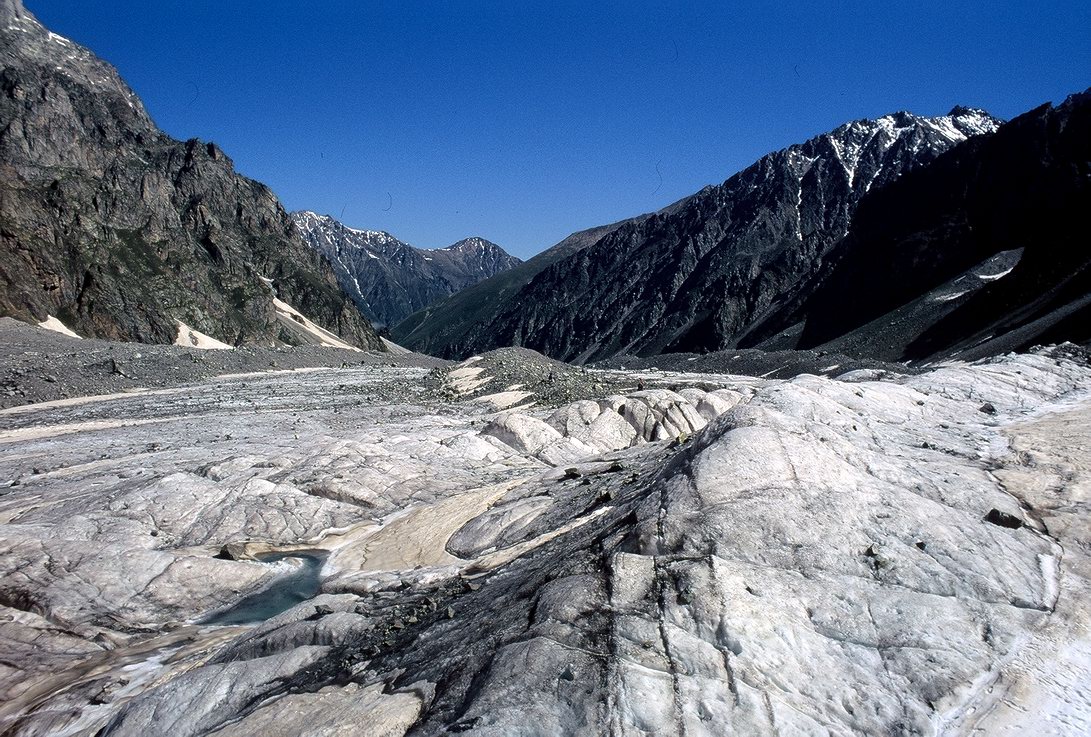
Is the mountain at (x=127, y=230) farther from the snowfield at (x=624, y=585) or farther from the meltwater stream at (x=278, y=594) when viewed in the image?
the meltwater stream at (x=278, y=594)

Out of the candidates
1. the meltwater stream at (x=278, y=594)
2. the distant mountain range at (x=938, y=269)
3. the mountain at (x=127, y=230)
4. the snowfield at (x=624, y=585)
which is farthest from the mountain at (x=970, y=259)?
the mountain at (x=127, y=230)

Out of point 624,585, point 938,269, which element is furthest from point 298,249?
point 624,585

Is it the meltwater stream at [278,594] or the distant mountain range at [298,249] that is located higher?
the distant mountain range at [298,249]

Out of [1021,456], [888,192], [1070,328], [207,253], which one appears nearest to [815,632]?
[1021,456]

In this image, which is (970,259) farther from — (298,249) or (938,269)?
(298,249)

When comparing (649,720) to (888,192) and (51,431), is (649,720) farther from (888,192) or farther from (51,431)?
(888,192)

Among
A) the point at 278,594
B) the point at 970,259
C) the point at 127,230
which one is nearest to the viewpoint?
the point at 278,594

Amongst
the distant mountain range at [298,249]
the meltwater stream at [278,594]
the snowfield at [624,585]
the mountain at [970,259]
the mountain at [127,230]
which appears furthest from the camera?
the mountain at [127,230]

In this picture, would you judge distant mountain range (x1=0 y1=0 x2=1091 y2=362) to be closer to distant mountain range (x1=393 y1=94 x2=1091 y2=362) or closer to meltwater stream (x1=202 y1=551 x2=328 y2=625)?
distant mountain range (x1=393 y1=94 x2=1091 y2=362)
